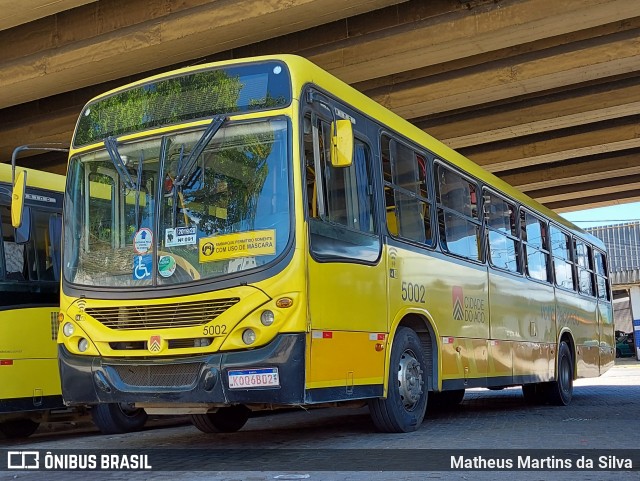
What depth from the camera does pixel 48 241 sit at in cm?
1041

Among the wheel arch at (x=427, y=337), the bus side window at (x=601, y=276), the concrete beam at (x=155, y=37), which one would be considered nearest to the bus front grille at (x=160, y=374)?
the wheel arch at (x=427, y=337)

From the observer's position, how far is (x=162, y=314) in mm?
6945

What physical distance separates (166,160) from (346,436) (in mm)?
3346

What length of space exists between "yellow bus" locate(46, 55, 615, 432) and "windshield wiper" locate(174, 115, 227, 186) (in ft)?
0.06

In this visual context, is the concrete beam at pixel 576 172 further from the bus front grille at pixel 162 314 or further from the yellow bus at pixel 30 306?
the bus front grille at pixel 162 314

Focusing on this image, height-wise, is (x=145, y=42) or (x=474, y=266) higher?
(x=145, y=42)

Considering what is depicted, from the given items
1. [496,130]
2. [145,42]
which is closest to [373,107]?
[145,42]

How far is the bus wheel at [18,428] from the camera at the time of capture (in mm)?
10883

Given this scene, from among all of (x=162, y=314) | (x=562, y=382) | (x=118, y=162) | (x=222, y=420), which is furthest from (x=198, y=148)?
(x=562, y=382)

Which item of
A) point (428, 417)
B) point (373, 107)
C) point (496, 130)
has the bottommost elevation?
point (428, 417)

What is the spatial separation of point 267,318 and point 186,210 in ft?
3.99

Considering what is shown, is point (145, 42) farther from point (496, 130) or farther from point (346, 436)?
point (496, 130)

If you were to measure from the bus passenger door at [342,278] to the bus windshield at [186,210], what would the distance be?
363 mm

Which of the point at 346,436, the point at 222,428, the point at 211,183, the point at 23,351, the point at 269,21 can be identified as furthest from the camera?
the point at 269,21
